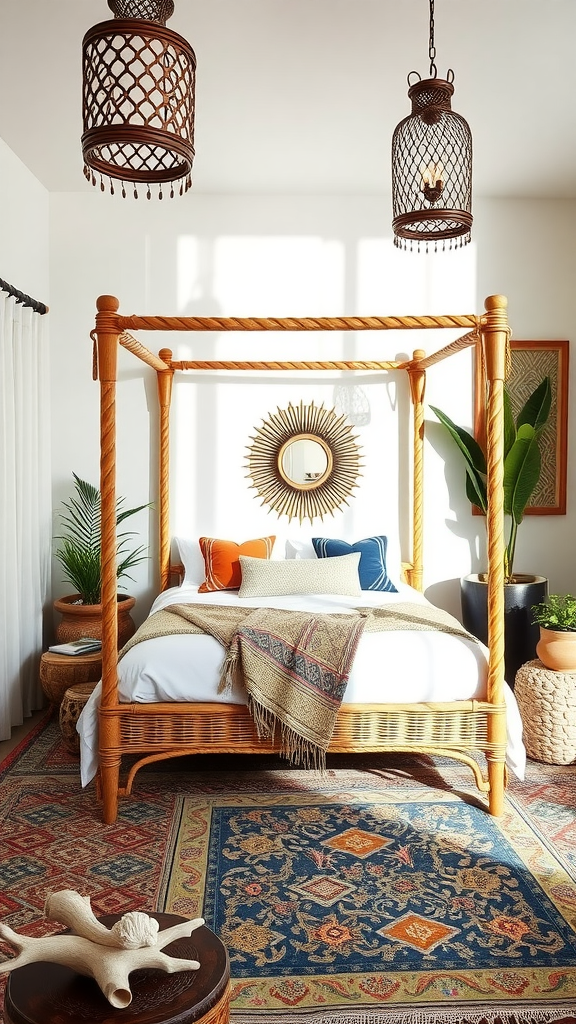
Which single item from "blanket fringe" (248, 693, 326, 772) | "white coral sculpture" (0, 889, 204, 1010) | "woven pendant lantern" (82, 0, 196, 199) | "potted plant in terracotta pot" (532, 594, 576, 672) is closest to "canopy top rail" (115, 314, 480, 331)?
"woven pendant lantern" (82, 0, 196, 199)

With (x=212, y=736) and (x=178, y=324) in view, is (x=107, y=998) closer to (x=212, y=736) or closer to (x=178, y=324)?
(x=212, y=736)

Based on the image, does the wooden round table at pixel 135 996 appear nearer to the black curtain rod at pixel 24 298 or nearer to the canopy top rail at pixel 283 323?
the canopy top rail at pixel 283 323

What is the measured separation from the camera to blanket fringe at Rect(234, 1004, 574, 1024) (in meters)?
2.13

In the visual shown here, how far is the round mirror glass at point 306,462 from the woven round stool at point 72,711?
193 cm

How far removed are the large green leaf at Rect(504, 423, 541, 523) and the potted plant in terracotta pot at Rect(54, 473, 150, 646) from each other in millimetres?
2165

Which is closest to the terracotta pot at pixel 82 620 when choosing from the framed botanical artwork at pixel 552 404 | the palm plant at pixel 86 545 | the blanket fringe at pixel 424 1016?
the palm plant at pixel 86 545

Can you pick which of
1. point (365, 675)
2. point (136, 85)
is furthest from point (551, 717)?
point (136, 85)

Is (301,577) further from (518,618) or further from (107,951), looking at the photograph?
(107,951)

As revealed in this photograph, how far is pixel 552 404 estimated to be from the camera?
536 cm

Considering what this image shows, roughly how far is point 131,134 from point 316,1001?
2240 mm

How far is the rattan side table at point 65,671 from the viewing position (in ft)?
14.1

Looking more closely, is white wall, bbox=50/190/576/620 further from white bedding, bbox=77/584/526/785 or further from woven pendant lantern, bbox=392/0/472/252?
woven pendant lantern, bbox=392/0/472/252

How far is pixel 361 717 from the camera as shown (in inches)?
133

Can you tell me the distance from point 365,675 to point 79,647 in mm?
1738
